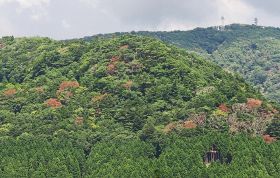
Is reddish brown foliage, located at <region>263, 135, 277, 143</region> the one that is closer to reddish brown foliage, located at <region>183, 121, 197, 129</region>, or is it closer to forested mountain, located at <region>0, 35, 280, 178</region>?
forested mountain, located at <region>0, 35, 280, 178</region>

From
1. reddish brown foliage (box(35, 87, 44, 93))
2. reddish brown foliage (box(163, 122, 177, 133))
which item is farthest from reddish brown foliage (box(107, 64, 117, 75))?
reddish brown foliage (box(163, 122, 177, 133))

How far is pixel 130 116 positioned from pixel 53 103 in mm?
17358

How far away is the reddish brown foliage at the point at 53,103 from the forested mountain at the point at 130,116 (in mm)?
222

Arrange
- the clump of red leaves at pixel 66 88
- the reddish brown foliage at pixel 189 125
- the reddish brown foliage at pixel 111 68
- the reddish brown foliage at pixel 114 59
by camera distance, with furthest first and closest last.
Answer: the reddish brown foliage at pixel 114 59
the reddish brown foliage at pixel 111 68
the clump of red leaves at pixel 66 88
the reddish brown foliage at pixel 189 125

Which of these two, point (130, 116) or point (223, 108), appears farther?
point (130, 116)

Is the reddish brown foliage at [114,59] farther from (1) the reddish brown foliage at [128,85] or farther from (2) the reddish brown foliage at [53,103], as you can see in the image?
(2) the reddish brown foliage at [53,103]

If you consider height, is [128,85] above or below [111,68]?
below

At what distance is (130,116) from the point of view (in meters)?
121

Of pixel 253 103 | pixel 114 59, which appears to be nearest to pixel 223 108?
pixel 253 103

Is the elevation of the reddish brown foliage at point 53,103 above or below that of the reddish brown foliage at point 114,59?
below

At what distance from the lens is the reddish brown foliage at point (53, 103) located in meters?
127

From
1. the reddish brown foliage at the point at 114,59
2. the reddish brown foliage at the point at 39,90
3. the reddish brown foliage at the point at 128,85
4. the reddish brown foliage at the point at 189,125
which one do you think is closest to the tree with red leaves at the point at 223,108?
the reddish brown foliage at the point at 189,125

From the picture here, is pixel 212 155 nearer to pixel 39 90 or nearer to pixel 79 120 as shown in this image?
pixel 79 120

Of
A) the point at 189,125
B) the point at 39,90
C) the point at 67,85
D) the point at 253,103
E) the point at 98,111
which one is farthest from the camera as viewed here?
the point at 67,85
